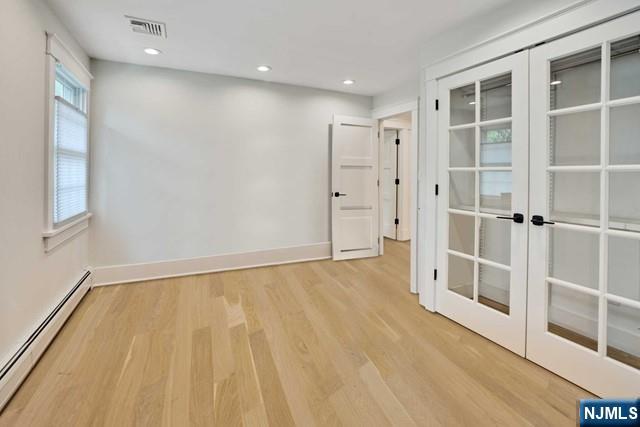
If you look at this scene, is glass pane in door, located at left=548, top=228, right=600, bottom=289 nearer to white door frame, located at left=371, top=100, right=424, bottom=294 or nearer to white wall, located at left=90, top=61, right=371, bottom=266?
white door frame, located at left=371, top=100, right=424, bottom=294

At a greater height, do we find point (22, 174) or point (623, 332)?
point (22, 174)

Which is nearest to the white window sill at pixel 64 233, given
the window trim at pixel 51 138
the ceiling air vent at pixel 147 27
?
the window trim at pixel 51 138

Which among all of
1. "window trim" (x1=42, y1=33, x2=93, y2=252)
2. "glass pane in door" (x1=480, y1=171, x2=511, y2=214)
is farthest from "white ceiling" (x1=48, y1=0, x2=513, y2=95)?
"glass pane in door" (x1=480, y1=171, x2=511, y2=214)

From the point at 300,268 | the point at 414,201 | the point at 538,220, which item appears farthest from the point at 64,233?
the point at 538,220

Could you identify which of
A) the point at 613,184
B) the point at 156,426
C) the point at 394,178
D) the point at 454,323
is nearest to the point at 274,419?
the point at 156,426

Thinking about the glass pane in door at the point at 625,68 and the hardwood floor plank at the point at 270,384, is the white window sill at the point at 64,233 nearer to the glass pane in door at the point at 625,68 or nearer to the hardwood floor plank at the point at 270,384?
the hardwood floor plank at the point at 270,384

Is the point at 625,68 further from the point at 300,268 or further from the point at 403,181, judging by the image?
the point at 403,181

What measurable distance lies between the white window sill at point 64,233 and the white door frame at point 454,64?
3179mm

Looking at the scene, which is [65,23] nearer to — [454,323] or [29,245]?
[29,245]

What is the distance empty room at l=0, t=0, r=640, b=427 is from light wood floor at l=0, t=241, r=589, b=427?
0.05ft

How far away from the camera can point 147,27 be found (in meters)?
2.66

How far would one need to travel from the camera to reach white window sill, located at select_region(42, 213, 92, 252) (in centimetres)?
233

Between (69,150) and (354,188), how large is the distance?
3505 millimetres

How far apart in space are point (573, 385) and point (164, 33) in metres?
4.12
